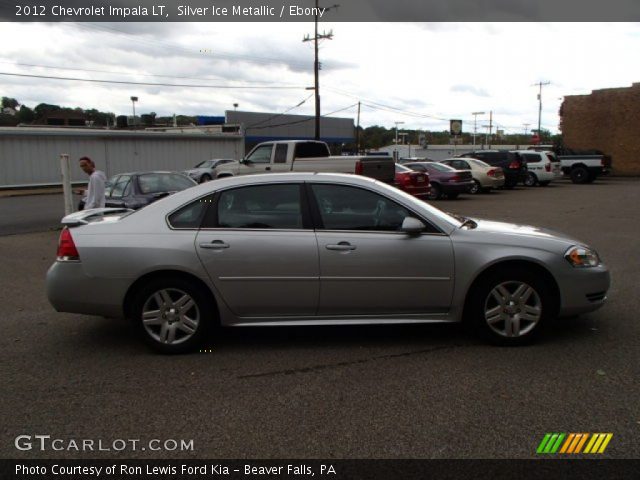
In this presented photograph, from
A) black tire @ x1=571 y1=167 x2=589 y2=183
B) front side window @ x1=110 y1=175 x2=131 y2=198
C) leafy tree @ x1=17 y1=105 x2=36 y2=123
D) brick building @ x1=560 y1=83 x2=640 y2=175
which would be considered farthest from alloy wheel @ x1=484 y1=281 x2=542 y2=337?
leafy tree @ x1=17 y1=105 x2=36 y2=123

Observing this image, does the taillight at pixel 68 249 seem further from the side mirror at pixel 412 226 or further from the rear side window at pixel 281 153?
the rear side window at pixel 281 153

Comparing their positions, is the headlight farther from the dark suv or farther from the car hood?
the dark suv

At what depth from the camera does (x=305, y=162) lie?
15305 mm

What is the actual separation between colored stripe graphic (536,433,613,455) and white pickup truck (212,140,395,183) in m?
10.7

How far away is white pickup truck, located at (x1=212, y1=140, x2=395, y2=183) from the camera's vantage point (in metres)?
14.2

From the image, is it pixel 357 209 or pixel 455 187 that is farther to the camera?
pixel 455 187

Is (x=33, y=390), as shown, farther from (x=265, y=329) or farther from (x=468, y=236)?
(x=468, y=236)

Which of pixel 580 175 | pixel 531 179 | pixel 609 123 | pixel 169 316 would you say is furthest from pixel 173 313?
pixel 609 123

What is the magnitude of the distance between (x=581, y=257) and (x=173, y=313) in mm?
3573

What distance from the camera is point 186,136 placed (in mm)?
37156

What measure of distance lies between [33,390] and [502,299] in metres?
3.78

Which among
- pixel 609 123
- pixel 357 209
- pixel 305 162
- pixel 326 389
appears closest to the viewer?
pixel 326 389

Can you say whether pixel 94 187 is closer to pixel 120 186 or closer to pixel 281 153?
pixel 120 186

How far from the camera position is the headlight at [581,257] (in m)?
4.88
